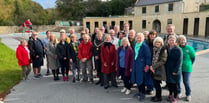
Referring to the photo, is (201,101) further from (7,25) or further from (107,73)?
(7,25)

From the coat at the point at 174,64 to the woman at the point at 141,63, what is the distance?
0.47 metres

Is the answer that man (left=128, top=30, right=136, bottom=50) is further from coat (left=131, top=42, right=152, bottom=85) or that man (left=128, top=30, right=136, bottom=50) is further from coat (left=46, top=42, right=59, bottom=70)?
coat (left=46, top=42, right=59, bottom=70)

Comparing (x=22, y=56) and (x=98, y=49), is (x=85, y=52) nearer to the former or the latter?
(x=98, y=49)

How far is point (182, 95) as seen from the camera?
15.3ft

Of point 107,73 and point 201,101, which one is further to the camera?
point 107,73

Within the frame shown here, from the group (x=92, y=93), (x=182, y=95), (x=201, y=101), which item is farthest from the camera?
(x=92, y=93)

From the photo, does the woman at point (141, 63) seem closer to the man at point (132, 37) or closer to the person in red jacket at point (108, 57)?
the man at point (132, 37)

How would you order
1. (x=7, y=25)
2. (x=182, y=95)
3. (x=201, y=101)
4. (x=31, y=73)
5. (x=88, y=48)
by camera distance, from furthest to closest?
(x=7, y=25) → (x=31, y=73) → (x=88, y=48) → (x=182, y=95) → (x=201, y=101)

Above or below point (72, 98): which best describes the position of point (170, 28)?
above

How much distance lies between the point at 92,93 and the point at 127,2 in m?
48.3

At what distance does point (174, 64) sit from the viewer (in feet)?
Result: 13.1

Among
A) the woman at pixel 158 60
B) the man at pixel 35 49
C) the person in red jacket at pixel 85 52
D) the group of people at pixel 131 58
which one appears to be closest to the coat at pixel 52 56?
the group of people at pixel 131 58

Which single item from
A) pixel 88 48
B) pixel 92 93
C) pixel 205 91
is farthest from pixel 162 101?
pixel 88 48

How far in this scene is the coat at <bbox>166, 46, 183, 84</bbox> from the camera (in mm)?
3903
